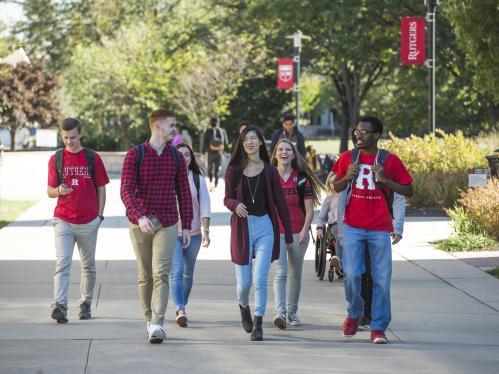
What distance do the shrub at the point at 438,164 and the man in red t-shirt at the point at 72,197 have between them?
1245cm

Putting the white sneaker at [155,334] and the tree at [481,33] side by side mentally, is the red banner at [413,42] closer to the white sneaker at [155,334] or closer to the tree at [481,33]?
the tree at [481,33]

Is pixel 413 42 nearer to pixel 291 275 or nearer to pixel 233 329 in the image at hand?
pixel 291 275

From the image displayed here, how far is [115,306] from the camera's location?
34.9 feet

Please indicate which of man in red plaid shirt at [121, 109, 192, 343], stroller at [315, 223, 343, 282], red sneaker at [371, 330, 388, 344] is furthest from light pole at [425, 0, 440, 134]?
man in red plaid shirt at [121, 109, 192, 343]

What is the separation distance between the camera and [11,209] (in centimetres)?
2381

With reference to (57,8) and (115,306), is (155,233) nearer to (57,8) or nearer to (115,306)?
(115,306)

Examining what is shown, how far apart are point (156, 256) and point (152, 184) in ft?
1.73

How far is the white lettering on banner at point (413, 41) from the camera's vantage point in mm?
30062

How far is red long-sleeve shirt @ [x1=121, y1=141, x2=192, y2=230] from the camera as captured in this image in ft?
Result: 27.7

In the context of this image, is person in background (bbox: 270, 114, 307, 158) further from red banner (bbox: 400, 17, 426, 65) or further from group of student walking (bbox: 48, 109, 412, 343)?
red banner (bbox: 400, 17, 426, 65)

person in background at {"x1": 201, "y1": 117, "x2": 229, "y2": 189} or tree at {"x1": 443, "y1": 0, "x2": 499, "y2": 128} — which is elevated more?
tree at {"x1": 443, "y1": 0, "x2": 499, "y2": 128}

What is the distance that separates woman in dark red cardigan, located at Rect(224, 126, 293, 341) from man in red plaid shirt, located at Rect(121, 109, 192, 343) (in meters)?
0.59

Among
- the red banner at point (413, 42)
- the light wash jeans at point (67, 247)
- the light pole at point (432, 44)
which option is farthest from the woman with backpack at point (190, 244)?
the red banner at point (413, 42)

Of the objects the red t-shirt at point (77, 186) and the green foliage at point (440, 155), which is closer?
the red t-shirt at point (77, 186)
